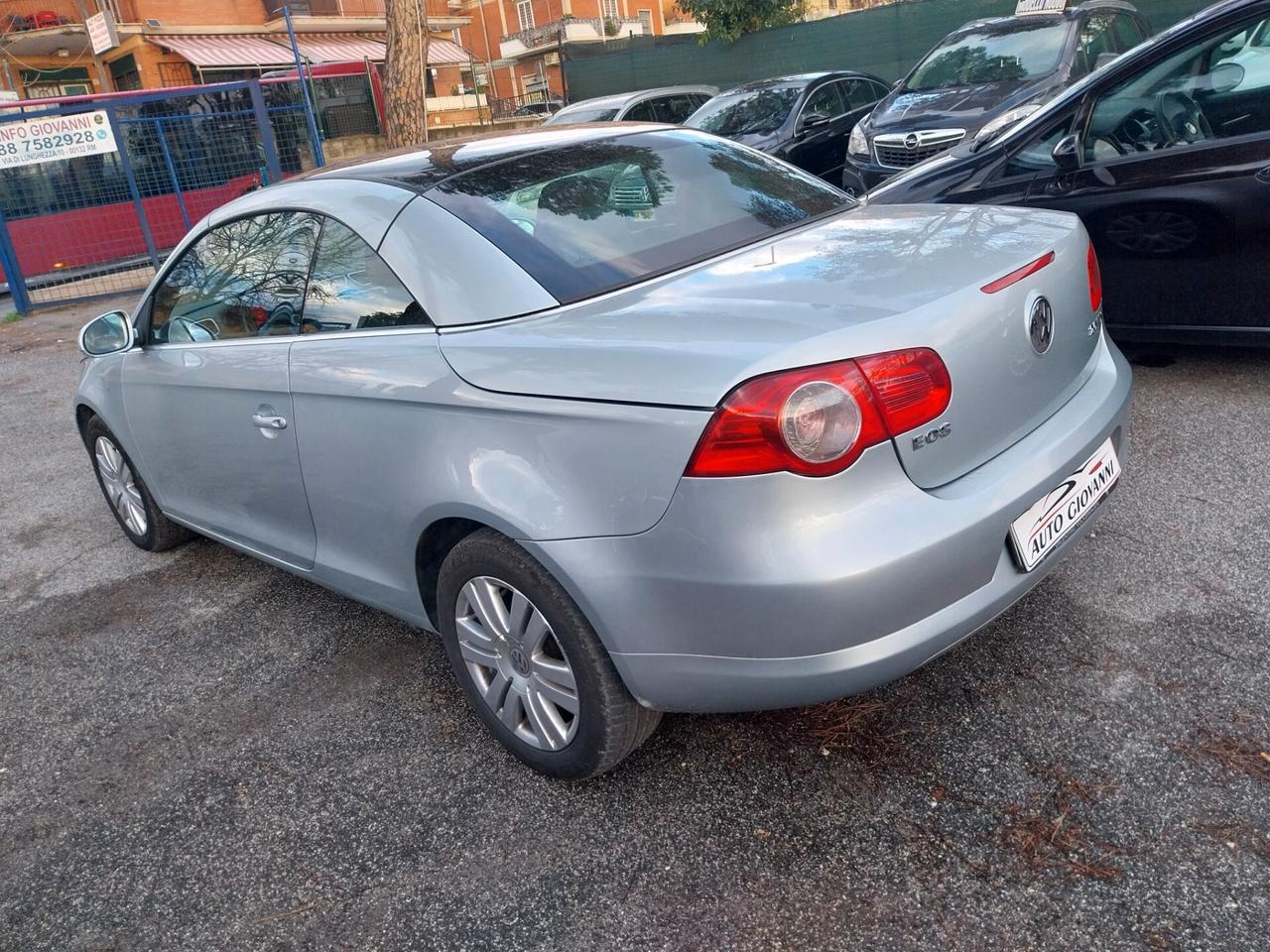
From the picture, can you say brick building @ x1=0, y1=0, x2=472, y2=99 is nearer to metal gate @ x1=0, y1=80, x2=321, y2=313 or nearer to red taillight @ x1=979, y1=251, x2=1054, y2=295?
metal gate @ x1=0, y1=80, x2=321, y2=313

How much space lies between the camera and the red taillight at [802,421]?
194 centimetres

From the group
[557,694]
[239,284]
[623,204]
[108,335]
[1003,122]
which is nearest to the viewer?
[557,694]

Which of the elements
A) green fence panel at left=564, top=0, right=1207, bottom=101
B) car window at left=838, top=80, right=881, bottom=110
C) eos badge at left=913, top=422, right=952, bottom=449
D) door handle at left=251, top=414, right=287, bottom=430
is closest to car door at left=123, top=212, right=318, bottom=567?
door handle at left=251, top=414, right=287, bottom=430

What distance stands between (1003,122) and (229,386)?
530cm

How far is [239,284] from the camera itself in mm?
3363

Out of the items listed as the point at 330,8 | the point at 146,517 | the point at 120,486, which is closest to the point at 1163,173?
the point at 146,517

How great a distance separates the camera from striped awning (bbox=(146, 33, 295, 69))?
26.0m

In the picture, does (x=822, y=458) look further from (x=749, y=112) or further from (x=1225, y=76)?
(x=749, y=112)

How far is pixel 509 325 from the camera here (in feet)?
7.91

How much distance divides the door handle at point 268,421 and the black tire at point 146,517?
134 cm

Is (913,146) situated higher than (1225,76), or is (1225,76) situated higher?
(1225,76)

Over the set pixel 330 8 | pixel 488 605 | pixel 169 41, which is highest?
pixel 330 8

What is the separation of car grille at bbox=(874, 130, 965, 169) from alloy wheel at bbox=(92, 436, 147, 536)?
6338mm

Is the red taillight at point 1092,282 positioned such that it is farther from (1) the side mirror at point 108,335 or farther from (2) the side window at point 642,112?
(2) the side window at point 642,112
